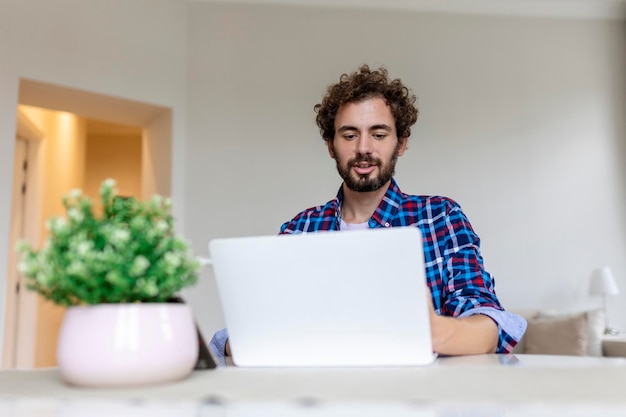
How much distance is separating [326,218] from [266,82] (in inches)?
104

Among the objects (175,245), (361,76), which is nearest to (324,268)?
(175,245)

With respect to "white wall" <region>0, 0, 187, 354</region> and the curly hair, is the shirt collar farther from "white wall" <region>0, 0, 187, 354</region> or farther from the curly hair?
"white wall" <region>0, 0, 187, 354</region>

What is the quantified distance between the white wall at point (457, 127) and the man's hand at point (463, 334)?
294 cm

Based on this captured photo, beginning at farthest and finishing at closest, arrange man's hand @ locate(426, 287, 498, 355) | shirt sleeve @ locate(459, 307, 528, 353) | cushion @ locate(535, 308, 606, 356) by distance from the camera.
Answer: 1. cushion @ locate(535, 308, 606, 356)
2. shirt sleeve @ locate(459, 307, 528, 353)
3. man's hand @ locate(426, 287, 498, 355)

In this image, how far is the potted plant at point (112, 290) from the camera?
27.2 inches

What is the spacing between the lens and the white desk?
57cm

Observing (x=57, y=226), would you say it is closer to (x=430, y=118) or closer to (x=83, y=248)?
(x=83, y=248)

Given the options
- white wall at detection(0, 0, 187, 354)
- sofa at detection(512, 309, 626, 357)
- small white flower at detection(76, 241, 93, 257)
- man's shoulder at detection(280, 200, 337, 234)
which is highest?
white wall at detection(0, 0, 187, 354)

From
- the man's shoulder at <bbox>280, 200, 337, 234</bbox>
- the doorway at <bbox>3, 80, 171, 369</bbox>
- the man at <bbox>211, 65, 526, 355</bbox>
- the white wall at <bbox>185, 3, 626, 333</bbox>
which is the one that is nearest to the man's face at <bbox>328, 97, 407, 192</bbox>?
the man at <bbox>211, 65, 526, 355</bbox>

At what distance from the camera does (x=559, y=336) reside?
364 centimetres

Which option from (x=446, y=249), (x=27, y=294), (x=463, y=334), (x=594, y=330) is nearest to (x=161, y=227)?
(x=463, y=334)

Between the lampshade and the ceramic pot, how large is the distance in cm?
389

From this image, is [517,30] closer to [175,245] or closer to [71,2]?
[71,2]

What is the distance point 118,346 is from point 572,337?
343cm
